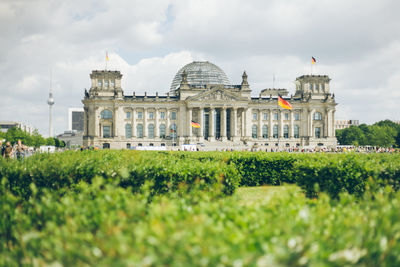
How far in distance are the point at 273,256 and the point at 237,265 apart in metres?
0.51

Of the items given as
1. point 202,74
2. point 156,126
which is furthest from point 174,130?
point 202,74

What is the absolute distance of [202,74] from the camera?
366ft

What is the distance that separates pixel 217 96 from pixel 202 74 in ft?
62.9

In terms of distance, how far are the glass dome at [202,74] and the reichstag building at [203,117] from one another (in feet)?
21.8

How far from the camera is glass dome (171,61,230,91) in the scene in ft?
364

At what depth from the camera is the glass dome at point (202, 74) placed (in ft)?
364

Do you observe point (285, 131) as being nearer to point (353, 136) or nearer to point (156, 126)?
point (353, 136)

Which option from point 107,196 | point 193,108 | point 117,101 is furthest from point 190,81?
point 107,196

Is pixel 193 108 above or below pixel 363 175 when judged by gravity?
above

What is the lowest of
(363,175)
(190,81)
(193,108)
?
(363,175)

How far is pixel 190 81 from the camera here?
112 m

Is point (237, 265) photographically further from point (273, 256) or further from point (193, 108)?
point (193, 108)

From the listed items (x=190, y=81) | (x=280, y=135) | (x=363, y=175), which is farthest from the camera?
(x=190, y=81)

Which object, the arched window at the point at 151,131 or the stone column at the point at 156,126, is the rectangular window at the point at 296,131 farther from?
the arched window at the point at 151,131
